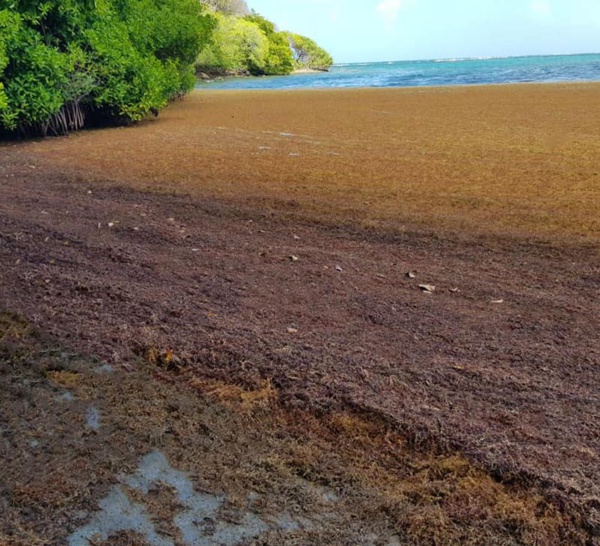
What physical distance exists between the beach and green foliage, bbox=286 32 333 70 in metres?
77.9

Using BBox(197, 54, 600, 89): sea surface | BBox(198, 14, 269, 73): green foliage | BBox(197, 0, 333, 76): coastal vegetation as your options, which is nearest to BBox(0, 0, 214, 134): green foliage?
BBox(197, 54, 600, 89): sea surface

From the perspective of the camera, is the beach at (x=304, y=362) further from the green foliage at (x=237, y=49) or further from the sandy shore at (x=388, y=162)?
the green foliage at (x=237, y=49)

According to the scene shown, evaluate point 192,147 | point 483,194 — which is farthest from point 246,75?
point 483,194

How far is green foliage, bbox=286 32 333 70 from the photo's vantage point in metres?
80.1

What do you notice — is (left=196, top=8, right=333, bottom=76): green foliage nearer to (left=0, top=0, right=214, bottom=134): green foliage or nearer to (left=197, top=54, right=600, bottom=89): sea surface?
(left=197, top=54, right=600, bottom=89): sea surface

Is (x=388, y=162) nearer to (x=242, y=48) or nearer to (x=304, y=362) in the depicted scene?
(x=304, y=362)

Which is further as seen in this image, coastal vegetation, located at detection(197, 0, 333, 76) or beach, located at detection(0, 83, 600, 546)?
coastal vegetation, located at detection(197, 0, 333, 76)

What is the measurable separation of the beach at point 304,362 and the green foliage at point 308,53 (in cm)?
7787

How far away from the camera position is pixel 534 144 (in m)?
9.27

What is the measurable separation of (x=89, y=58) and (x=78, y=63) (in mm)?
225

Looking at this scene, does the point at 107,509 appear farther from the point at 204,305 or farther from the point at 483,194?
the point at 483,194

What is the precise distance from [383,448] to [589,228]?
3.45m

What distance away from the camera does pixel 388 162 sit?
320 inches

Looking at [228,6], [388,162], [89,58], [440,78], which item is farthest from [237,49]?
[388,162]
